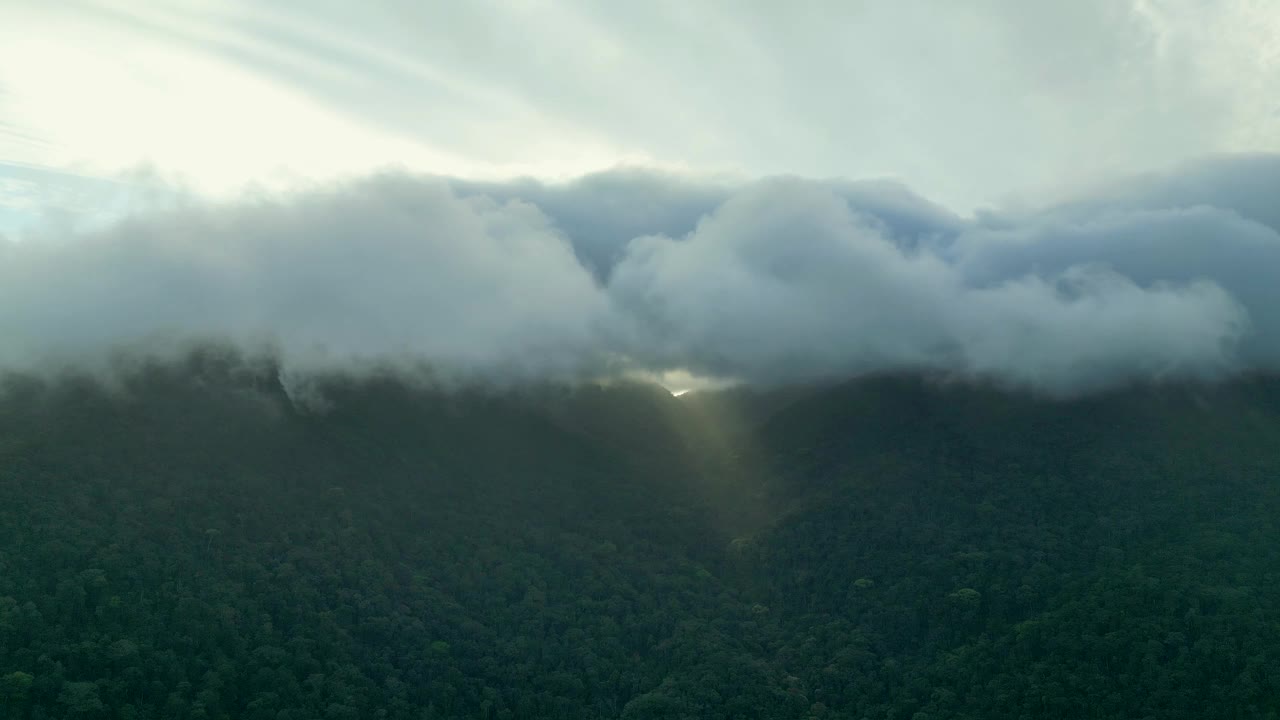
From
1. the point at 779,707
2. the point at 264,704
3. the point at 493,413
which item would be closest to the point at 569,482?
the point at 493,413

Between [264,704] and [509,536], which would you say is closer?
[264,704]

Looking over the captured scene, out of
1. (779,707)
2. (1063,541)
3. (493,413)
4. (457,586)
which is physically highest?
(493,413)

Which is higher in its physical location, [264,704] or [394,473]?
[394,473]

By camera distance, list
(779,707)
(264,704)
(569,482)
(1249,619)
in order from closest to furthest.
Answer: (264,704) → (1249,619) → (779,707) → (569,482)

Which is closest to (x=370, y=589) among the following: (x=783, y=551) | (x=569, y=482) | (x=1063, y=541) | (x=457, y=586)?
(x=457, y=586)

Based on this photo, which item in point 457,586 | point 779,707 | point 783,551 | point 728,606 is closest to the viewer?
point 779,707

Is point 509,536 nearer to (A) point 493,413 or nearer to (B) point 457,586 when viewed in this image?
(B) point 457,586
